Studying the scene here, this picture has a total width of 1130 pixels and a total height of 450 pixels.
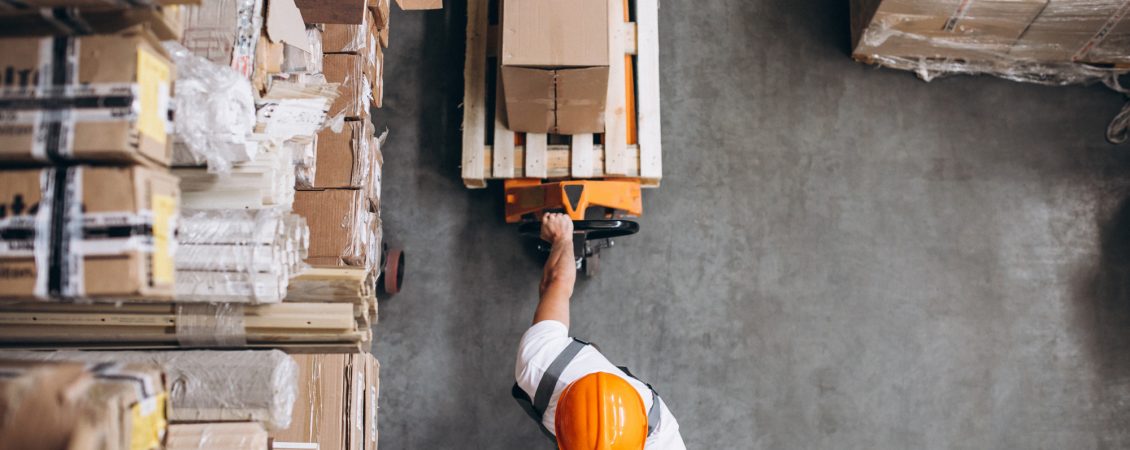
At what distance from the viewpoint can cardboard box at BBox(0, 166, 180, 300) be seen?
1456mm

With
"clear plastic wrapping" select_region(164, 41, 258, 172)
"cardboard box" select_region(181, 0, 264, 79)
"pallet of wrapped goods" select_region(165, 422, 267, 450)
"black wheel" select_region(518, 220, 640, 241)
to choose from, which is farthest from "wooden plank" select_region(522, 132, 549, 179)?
"pallet of wrapped goods" select_region(165, 422, 267, 450)

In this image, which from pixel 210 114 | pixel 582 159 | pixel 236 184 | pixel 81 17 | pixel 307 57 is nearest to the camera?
pixel 81 17

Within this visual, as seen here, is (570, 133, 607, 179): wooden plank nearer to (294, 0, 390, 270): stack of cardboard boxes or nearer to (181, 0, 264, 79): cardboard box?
(294, 0, 390, 270): stack of cardboard boxes

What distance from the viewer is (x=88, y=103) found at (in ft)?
4.79

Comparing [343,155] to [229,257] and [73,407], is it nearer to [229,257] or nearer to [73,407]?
[229,257]

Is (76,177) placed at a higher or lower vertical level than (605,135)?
lower

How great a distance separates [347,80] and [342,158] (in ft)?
1.15

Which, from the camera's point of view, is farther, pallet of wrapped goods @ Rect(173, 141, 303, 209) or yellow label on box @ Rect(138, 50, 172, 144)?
pallet of wrapped goods @ Rect(173, 141, 303, 209)

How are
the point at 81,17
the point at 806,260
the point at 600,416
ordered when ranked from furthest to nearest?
the point at 806,260 < the point at 600,416 < the point at 81,17

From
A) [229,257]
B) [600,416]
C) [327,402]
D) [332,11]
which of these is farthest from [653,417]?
[332,11]

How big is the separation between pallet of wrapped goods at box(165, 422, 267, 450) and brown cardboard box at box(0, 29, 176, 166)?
31.5 inches

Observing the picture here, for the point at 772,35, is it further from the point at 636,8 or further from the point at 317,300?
the point at 317,300

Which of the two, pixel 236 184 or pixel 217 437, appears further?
pixel 236 184

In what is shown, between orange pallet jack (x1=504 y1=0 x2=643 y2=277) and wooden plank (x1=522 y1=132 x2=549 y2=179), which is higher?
wooden plank (x1=522 y1=132 x2=549 y2=179)
